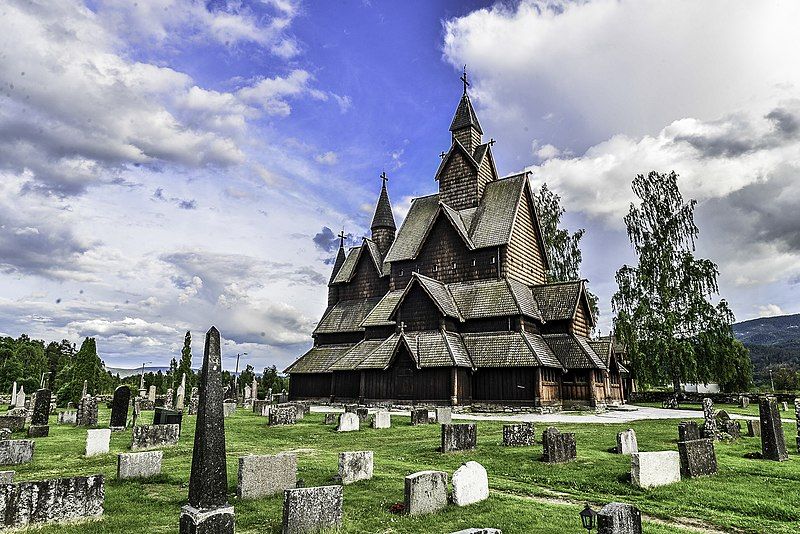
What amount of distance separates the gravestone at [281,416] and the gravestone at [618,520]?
63.6 feet

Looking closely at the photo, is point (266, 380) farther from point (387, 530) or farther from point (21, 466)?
point (387, 530)

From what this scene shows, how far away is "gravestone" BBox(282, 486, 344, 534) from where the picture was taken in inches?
278

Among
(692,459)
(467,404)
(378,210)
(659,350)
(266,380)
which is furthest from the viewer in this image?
(266,380)

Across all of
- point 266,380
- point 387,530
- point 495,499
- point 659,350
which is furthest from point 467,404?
point 266,380

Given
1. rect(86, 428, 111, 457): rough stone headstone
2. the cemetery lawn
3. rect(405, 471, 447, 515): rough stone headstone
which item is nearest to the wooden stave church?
the cemetery lawn

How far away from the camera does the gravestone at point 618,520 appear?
5.58m

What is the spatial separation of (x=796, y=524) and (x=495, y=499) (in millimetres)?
4488

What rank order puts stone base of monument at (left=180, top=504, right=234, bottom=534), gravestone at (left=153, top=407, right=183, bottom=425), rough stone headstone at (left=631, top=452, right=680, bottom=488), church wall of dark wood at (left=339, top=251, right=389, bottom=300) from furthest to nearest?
church wall of dark wood at (left=339, top=251, right=389, bottom=300) → gravestone at (left=153, top=407, right=183, bottom=425) → rough stone headstone at (left=631, top=452, right=680, bottom=488) → stone base of monument at (left=180, top=504, right=234, bottom=534)

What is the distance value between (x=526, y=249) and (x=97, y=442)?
31.4m

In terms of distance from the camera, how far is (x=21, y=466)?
40.5ft

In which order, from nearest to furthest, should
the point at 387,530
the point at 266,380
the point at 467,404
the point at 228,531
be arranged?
1. the point at 228,531
2. the point at 387,530
3. the point at 467,404
4. the point at 266,380

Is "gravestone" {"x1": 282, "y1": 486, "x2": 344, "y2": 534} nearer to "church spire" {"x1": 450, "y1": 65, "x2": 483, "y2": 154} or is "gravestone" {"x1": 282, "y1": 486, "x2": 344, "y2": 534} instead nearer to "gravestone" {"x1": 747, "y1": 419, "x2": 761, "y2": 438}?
"gravestone" {"x1": 747, "y1": 419, "x2": 761, "y2": 438}

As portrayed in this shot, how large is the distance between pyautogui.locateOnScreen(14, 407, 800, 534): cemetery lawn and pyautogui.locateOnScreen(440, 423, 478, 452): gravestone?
0.32 meters

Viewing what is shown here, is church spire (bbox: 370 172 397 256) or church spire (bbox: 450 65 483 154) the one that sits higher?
church spire (bbox: 450 65 483 154)
